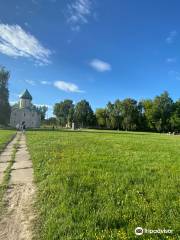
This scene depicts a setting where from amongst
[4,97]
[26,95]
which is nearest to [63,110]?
[26,95]

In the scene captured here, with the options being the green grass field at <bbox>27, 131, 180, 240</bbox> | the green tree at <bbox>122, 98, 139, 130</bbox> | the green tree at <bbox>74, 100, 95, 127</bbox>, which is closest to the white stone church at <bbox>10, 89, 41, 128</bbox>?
the green tree at <bbox>74, 100, 95, 127</bbox>

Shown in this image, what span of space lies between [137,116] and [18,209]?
102 m

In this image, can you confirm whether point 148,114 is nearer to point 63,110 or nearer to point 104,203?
point 63,110

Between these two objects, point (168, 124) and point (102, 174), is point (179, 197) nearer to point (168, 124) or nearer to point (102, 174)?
point (102, 174)

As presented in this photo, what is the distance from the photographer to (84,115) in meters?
120

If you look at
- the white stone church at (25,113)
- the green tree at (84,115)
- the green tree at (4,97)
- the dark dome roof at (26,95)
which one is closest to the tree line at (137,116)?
the green tree at (84,115)

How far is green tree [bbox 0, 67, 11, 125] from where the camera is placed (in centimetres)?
6325

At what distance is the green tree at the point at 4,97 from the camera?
63250mm

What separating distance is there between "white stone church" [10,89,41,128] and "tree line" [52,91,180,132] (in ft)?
60.0

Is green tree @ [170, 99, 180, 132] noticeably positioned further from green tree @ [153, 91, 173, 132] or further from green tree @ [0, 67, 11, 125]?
green tree @ [0, 67, 11, 125]

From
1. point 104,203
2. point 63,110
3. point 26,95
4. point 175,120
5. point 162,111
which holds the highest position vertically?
point 26,95

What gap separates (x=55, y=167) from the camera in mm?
9289

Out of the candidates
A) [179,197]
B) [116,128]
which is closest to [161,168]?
[179,197]

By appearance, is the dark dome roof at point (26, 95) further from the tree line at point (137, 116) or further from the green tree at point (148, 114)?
the green tree at point (148, 114)
